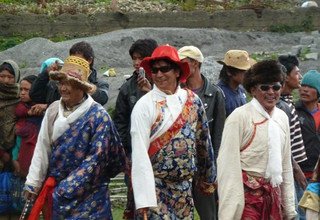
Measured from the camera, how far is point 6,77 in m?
8.75

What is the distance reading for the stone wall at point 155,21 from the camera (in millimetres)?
A: 29156

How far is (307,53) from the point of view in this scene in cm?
2233

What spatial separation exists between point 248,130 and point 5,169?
2.90 m

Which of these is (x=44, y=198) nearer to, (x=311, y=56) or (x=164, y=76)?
(x=164, y=76)

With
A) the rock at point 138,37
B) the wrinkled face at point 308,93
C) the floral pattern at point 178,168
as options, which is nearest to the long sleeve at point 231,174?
the floral pattern at point 178,168

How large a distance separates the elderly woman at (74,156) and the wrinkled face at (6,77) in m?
1.68

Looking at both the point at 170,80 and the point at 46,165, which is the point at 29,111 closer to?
the point at 46,165

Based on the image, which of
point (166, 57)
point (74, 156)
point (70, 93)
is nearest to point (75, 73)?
point (70, 93)

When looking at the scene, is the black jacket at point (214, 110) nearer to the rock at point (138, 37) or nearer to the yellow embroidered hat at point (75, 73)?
the yellow embroidered hat at point (75, 73)

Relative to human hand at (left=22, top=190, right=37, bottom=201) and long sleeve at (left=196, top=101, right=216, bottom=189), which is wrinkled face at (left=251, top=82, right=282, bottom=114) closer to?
long sleeve at (left=196, top=101, right=216, bottom=189)

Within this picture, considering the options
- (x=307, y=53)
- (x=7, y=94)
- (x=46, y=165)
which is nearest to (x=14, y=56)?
(x=307, y=53)

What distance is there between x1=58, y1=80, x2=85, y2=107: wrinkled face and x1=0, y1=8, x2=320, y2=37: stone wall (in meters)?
22.0

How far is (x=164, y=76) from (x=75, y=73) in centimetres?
75

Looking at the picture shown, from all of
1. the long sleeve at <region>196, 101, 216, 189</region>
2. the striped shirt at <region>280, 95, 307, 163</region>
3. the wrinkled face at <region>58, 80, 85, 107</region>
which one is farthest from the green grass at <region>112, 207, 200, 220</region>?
the wrinkled face at <region>58, 80, 85, 107</region>
